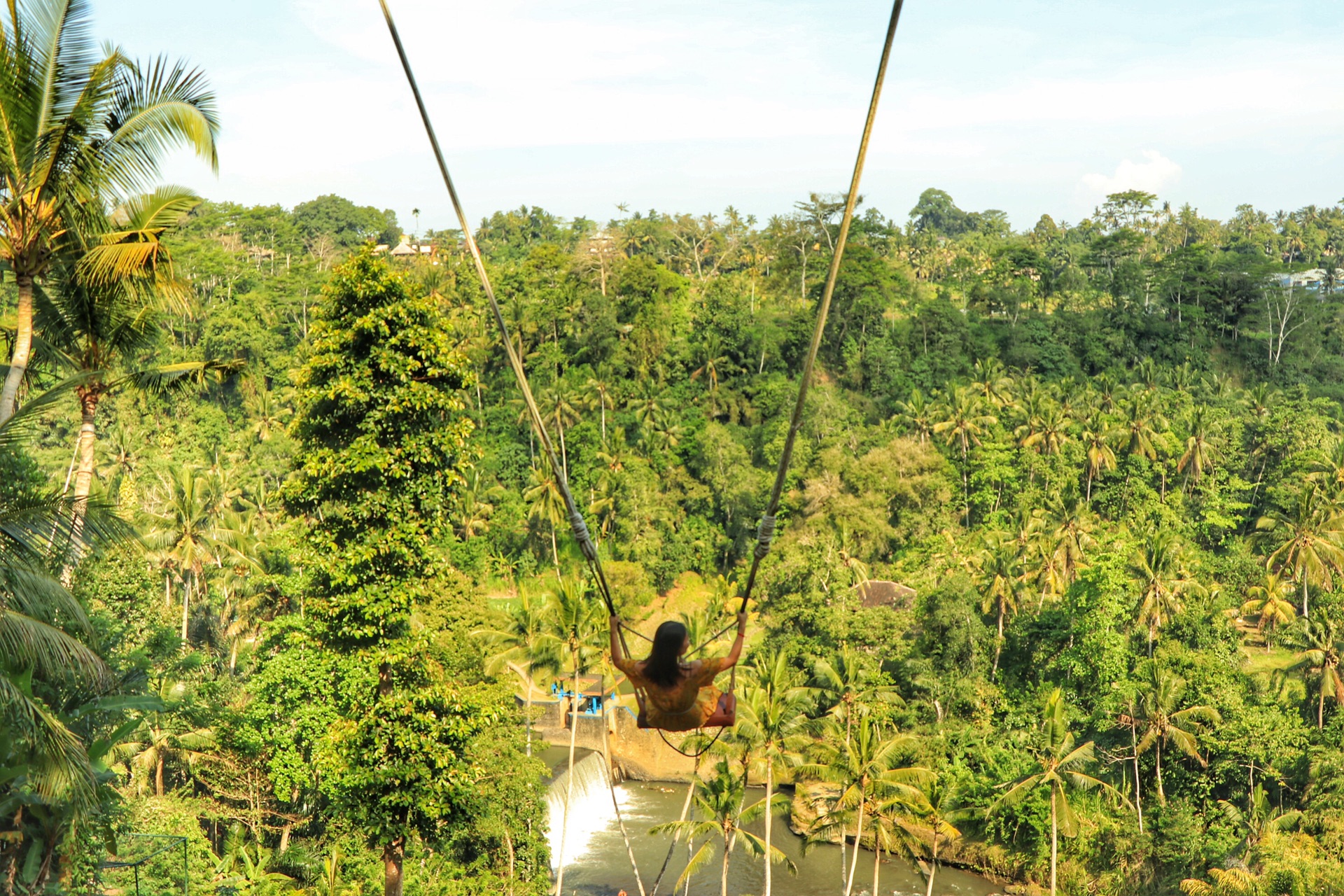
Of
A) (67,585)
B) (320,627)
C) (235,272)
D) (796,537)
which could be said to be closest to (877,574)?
(796,537)

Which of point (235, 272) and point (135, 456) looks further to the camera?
point (235, 272)

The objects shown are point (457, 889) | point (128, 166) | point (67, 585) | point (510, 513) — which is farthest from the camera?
point (510, 513)

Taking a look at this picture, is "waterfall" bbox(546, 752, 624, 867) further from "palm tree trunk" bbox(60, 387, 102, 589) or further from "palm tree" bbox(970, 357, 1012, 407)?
"palm tree" bbox(970, 357, 1012, 407)

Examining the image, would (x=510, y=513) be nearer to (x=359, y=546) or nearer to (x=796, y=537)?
(x=796, y=537)

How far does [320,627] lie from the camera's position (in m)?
16.0

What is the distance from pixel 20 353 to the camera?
10.7 m

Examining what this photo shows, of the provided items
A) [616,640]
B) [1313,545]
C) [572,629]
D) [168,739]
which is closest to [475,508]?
[572,629]

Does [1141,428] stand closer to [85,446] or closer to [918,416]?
[918,416]

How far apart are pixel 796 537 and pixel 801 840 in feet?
47.4

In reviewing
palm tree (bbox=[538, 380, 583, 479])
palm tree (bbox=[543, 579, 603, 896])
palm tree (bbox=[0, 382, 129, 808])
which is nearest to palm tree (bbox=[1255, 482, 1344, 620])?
palm tree (bbox=[543, 579, 603, 896])

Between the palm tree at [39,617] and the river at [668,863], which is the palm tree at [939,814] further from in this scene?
the palm tree at [39,617]

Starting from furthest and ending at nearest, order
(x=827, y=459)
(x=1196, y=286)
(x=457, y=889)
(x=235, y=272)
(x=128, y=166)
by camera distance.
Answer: (x=235, y=272)
(x=1196, y=286)
(x=827, y=459)
(x=457, y=889)
(x=128, y=166)

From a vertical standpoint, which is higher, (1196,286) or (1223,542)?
(1196,286)

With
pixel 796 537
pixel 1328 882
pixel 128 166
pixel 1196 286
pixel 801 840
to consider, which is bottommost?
pixel 801 840
